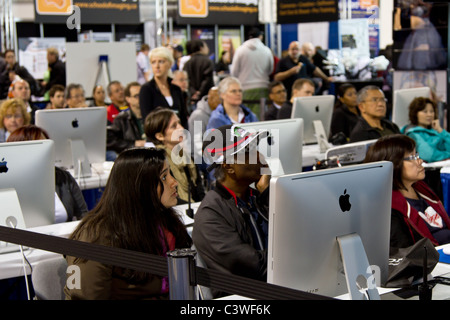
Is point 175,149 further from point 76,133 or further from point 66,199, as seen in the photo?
point 66,199

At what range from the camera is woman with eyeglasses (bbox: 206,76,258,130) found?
5574 millimetres

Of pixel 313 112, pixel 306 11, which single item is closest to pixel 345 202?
pixel 313 112

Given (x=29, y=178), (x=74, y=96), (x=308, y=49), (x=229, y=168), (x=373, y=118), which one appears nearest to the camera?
(x=229, y=168)

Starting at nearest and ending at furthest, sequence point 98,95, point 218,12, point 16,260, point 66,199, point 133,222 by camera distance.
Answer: point 133,222, point 16,260, point 66,199, point 98,95, point 218,12

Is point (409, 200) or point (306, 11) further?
point (306, 11)

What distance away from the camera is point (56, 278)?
2.38 metres

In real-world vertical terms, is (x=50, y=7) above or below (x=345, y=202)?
above

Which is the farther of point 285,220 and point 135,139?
point 135,139

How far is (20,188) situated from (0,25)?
32.1 feet

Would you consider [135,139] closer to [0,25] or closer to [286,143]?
[286,143]

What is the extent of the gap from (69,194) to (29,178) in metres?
0.76

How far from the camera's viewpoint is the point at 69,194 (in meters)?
3.84

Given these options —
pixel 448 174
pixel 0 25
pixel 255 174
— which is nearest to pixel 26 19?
pixel 0 25

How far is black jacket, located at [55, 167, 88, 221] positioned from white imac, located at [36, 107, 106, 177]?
66 centimetres
